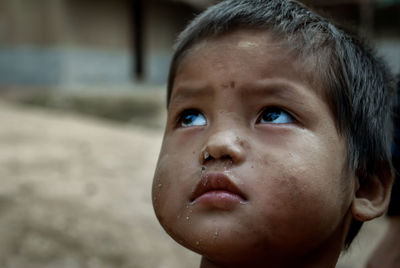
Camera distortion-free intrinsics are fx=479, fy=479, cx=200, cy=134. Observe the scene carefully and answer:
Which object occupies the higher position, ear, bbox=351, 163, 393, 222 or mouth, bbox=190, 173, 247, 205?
mouth, bbox=190, 173, 247, 205

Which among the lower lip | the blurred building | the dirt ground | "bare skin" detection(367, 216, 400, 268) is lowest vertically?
the blurred building

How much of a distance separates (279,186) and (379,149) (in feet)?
1.78

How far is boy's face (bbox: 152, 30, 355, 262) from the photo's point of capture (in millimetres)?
1297

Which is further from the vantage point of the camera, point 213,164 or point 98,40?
point 98,40

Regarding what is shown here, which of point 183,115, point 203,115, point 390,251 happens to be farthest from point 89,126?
point 203,115

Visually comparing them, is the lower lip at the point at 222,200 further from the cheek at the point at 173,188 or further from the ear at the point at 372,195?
the ear at the point at 372,195

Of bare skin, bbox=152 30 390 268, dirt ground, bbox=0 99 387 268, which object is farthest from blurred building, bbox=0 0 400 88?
bare skin, bbox=152 30 390 268

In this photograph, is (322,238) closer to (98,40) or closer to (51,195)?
(51,195)

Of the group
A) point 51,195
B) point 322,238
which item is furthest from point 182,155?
point 51,195

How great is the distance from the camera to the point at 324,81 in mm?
1477

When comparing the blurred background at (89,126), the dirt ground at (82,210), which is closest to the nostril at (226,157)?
the blurred background at (89,126)

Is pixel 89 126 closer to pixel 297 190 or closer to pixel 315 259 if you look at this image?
pixel 315 259

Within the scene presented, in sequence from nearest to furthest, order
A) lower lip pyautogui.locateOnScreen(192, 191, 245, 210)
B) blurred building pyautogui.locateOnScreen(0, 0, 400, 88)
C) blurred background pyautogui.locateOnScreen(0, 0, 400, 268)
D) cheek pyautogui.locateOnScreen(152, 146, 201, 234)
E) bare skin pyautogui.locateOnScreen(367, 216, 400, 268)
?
lower lip pyautogui.locateOnScreen(192, 191, 245, 210)
cheek pyautogui.locateOnScreen(152, 146, 201, 234)
bare skin pyautogui.locateOnScreen(367, 216, 400, 268)
blurred background pyautogui.locateOnScreen(0, 0, 400, 268)
blurred building pyautogui.locateOnScreen(0, 0, 400, 88)

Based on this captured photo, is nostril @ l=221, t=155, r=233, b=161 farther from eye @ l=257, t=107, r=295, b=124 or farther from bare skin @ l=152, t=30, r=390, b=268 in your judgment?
eye @ l=257, t=107, r=295, b=124
